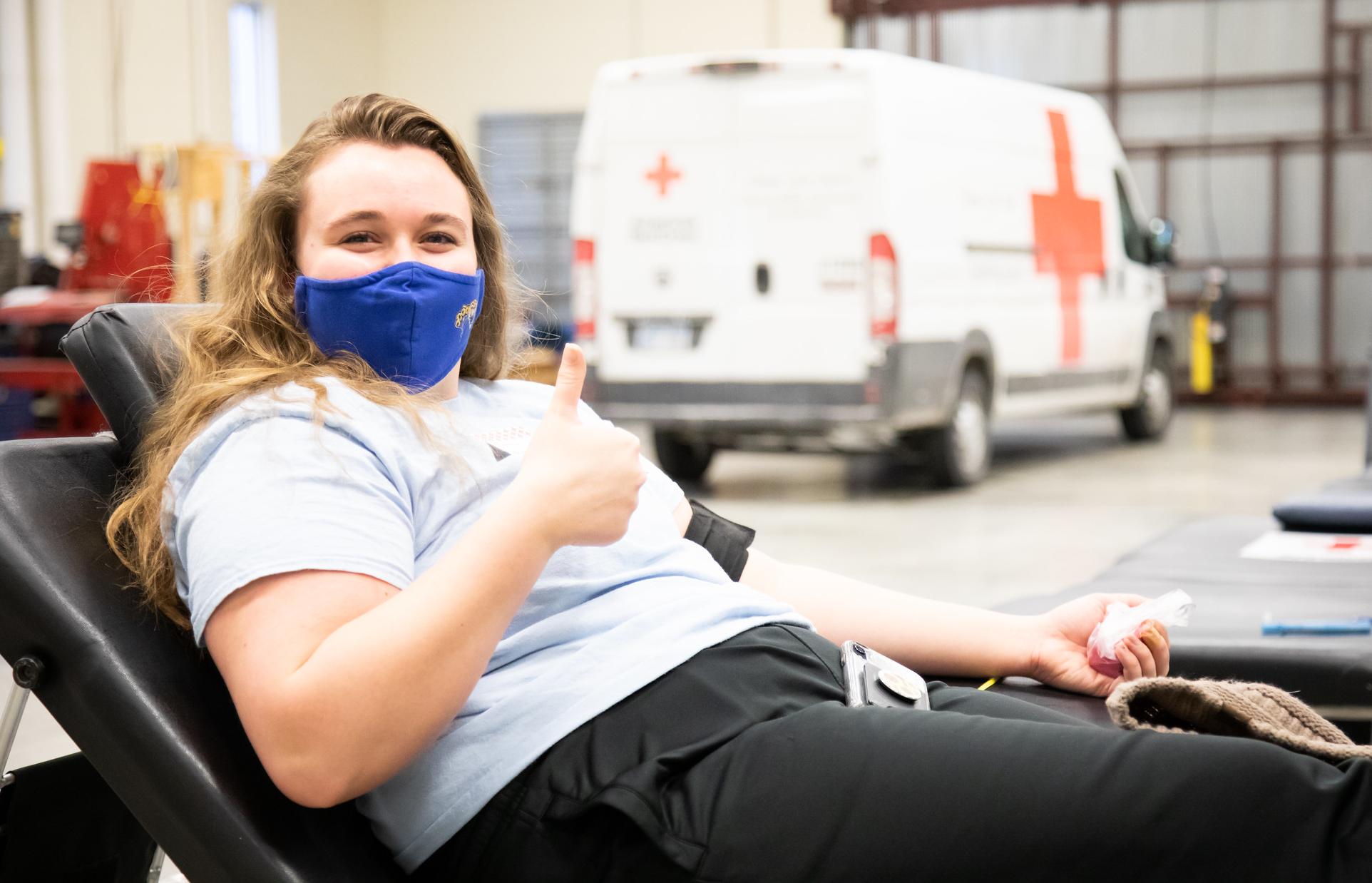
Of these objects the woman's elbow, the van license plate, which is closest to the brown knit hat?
the woman's elbow

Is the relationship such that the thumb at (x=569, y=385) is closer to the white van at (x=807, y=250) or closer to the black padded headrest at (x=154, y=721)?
the black padded headrest at (x=154, y=721)

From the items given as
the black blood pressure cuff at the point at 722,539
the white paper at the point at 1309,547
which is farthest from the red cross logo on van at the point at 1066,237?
the black blood pressure cuff at the point at 722,539

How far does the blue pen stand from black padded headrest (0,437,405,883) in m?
1.60

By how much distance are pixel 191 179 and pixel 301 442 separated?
9071 mm

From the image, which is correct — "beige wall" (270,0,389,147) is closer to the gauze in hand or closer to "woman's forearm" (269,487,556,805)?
the gauze in hand

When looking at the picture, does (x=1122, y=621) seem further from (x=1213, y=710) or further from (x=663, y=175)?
(x=663, y=175)

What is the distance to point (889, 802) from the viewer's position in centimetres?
119

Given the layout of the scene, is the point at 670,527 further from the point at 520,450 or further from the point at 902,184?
the point at 902,184

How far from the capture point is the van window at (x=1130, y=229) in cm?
923

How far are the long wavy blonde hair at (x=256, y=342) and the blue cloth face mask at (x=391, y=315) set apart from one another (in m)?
0.02

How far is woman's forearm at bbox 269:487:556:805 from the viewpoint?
1134mm

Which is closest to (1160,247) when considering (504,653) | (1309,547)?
(1309,547)

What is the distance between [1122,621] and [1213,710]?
44cm

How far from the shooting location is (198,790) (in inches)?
50.7
